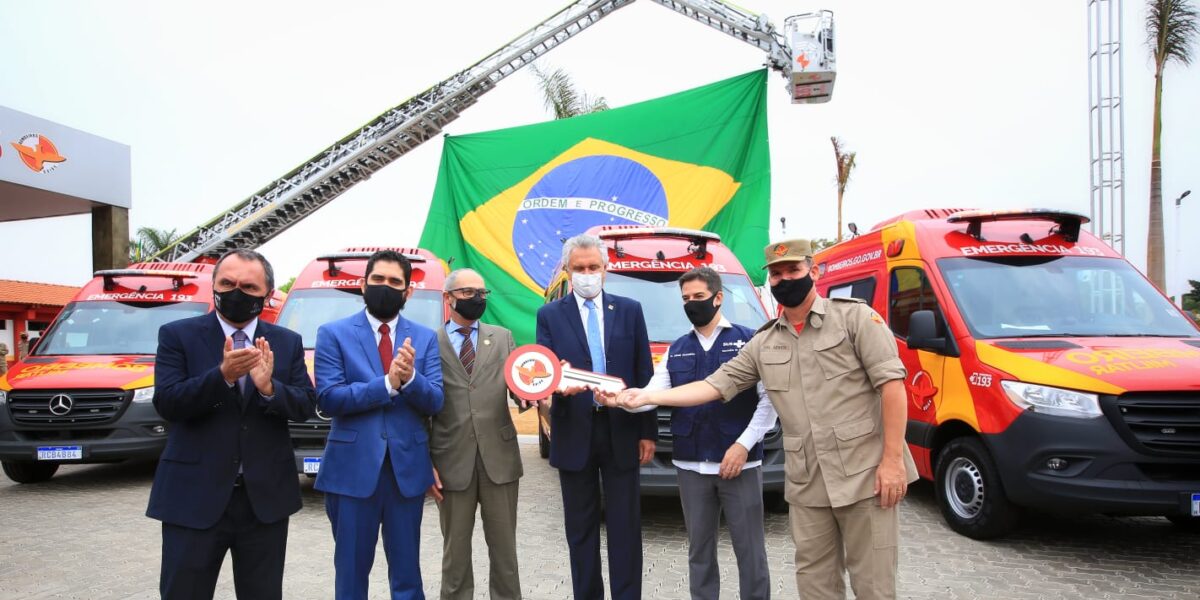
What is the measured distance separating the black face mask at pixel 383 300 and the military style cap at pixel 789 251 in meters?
1.76

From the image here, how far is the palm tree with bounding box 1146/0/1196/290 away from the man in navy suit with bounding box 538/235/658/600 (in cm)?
1713

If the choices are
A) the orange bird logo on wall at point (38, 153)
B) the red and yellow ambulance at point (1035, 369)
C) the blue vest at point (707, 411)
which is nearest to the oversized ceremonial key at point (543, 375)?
the blue vest at point (707, 411)

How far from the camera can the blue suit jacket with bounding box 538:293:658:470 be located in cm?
353

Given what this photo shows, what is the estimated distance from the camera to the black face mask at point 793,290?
10.1ft

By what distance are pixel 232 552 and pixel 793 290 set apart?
8.61 ft

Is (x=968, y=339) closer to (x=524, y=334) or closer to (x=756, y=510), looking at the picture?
(x=756, y=510)

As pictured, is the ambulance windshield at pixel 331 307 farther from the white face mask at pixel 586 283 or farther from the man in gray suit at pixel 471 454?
the white face mask at pixel 586 283

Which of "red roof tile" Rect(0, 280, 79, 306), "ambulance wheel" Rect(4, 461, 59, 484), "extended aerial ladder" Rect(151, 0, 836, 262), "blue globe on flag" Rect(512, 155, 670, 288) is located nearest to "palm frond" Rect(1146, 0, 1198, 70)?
"extended aerial ladder" Rect(151, 0, 836, 262)

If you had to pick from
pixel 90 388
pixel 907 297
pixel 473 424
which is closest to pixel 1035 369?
pixel 907 297

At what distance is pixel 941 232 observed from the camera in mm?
6039

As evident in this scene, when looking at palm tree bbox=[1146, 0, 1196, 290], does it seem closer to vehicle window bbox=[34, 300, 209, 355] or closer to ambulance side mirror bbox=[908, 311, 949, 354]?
ambulance side mirror bbox=[908, 311, 949, 354]

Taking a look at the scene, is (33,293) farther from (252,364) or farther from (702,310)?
(702,310)

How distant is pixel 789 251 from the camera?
122 inches

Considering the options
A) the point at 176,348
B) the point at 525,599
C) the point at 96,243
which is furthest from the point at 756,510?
the point at 96,243
